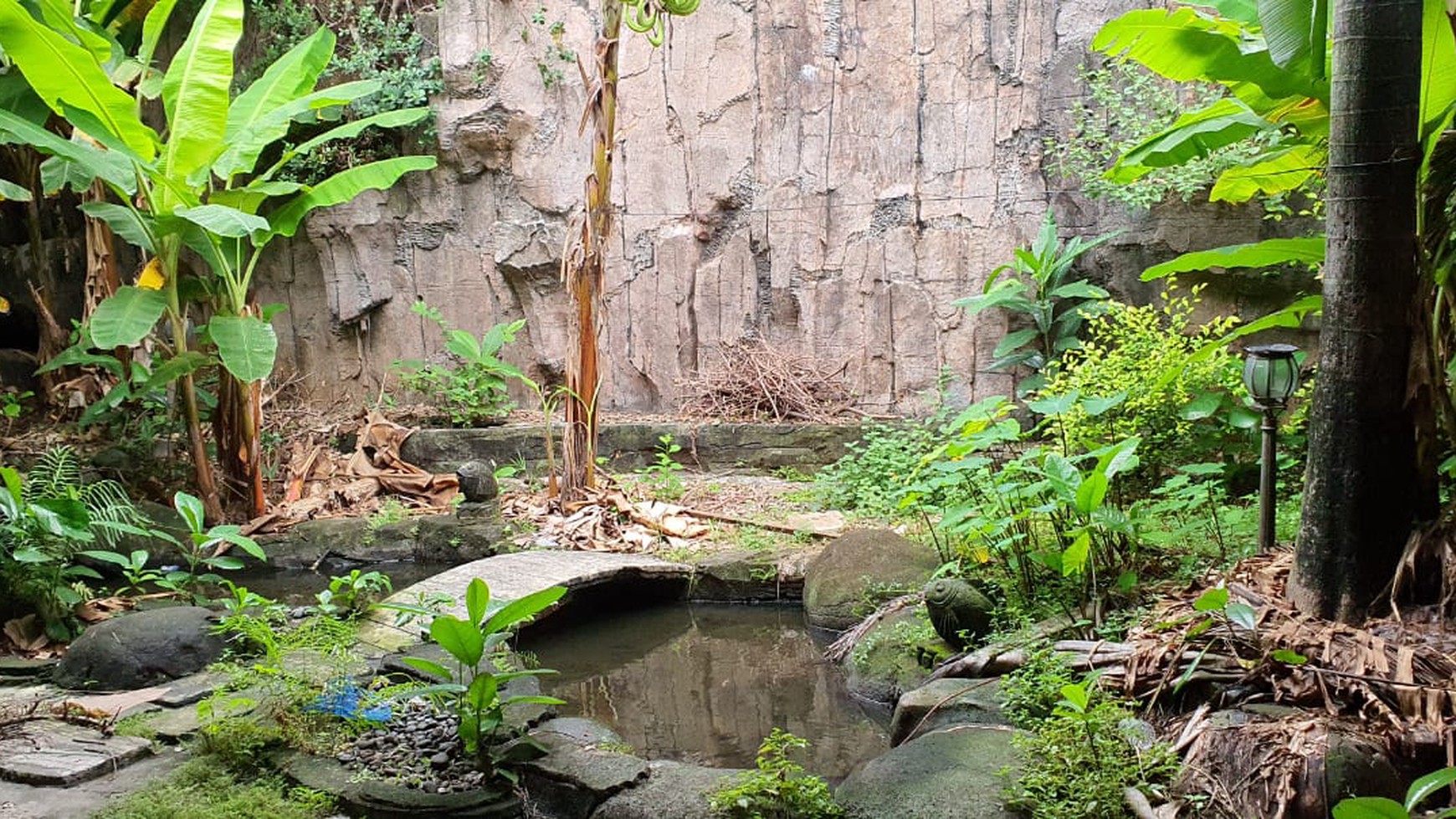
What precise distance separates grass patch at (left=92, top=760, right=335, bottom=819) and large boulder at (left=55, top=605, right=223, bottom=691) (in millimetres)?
984

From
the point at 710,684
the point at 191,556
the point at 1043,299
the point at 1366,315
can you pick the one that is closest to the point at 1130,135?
the point at 1043,299

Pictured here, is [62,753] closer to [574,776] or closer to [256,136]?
[574,776]

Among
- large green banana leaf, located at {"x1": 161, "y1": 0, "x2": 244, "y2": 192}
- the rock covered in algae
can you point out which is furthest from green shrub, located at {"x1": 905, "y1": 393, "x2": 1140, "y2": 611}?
large green banana leaf, located at {"x1": 161, "y1": 0, "x2": 244, "y2": 192}

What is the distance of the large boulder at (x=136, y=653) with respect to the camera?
13.5ft

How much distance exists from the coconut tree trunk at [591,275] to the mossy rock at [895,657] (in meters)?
2.79

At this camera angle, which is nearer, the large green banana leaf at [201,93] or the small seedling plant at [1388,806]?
the small seedling plant at [1388,806]

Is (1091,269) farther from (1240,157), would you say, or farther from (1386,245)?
(1386,245)

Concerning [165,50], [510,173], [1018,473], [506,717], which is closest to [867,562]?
[1018,473]

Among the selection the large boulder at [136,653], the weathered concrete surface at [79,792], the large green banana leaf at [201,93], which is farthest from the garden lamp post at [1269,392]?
the large green banana leaf at [201,93]

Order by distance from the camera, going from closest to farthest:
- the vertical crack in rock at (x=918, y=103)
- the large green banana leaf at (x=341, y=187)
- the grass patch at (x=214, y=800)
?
the grass patch at (x=214, y=800) < the large green banana leaf at (x=341, y=187) < the vertical crack in rock at (x=918, y=103)

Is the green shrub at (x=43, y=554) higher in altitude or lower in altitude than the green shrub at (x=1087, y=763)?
higher

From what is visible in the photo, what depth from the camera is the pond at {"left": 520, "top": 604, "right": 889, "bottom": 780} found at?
13.2 feet

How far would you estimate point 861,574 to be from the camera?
17.1ft

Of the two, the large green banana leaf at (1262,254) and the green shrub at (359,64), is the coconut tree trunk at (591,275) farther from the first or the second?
the large green banana leaf at (1262,254)
